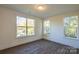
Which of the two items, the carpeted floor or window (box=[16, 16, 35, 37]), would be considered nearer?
the carpeted floor


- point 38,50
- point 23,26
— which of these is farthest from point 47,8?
point 38,50

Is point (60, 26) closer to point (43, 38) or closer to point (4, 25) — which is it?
point (43, 38)

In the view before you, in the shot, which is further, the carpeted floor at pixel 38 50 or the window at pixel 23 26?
the window at pixel 23 26

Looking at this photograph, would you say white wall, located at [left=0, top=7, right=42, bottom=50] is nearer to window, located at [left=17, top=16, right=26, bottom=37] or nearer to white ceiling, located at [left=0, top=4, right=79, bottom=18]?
white ceiling, located at [left=0, top=4, right=79, bottom=18]

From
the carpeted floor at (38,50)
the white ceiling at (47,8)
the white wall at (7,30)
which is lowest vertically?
the carpeted floor at (38,50)

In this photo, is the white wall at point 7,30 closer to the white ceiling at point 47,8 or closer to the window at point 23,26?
the white ceiling at point 47,8

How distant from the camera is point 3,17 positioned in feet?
6.84

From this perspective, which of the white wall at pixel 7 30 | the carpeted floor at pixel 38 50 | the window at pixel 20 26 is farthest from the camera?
the white wall at pixel 7 30

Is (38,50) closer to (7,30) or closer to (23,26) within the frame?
(23,26)

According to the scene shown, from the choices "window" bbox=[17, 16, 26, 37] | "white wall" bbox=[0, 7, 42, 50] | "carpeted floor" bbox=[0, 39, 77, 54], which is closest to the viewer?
"carpeted floor" bbox=[0, 39, 77, 54]

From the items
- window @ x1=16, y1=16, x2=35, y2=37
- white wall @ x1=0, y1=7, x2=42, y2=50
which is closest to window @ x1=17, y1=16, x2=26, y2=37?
window @ x1=16, y1=16, x2=35, y2=37

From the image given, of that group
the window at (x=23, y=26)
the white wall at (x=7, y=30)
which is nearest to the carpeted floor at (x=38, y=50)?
the window at (x=23, y=26)
